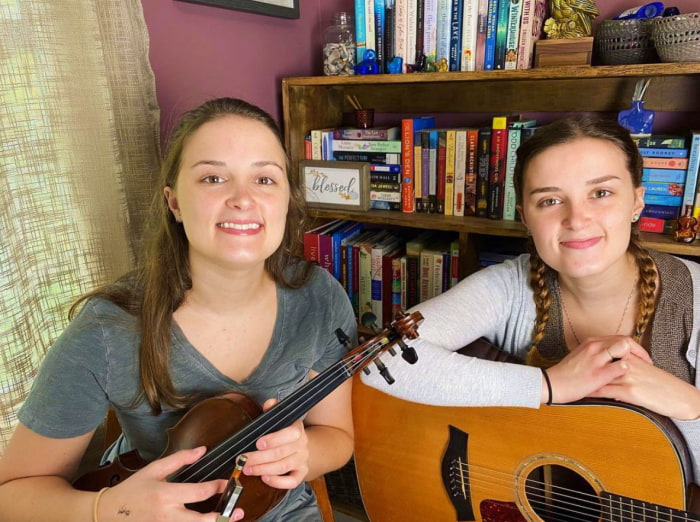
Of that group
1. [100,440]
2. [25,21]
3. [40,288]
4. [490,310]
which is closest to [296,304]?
[490,310]

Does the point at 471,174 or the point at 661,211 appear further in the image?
the point at 471,174

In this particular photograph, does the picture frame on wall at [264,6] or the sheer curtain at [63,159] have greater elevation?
the picture frame on wall at [264,6]

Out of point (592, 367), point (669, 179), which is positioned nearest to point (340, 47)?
point (669, 179)

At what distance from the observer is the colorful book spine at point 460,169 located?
1581 mm

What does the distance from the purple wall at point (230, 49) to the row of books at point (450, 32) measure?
284 mm

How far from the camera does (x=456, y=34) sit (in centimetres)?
153

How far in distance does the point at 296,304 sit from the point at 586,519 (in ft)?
2.31

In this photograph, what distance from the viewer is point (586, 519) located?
0.98 m

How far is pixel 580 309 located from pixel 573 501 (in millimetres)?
398

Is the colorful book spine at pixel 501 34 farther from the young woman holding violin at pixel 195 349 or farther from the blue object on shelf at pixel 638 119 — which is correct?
the young woman holding violin at pixel 195 349

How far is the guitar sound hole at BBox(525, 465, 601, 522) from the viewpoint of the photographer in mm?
983

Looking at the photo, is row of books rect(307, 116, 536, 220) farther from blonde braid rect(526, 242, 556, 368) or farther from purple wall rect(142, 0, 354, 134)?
blonde braid rect(526, 242, 556, 368)

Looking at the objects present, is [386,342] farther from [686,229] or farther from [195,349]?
[686,229]

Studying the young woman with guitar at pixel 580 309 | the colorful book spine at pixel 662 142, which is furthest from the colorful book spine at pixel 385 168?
the colorful book spine at pixel 662 142
